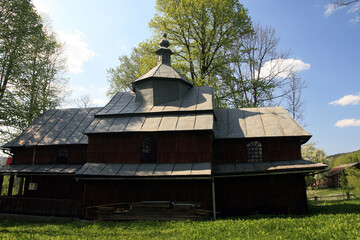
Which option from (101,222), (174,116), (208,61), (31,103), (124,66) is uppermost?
(124,66)

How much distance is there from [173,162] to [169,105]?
12.6 feet

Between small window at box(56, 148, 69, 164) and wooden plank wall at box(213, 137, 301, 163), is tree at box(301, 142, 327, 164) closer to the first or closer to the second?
wooden plank wall at box(213, 137, 301, 163)

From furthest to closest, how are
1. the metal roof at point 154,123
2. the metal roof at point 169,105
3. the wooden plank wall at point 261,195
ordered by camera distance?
1. the metal roof at point 169,105
2. the metal roof at point 154,123
3. the wooden plank wall at point 261,195

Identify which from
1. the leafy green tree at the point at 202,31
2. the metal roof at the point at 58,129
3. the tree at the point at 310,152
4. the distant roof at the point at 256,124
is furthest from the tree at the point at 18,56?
the tree at the point at 310,152

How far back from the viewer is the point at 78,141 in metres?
16.9

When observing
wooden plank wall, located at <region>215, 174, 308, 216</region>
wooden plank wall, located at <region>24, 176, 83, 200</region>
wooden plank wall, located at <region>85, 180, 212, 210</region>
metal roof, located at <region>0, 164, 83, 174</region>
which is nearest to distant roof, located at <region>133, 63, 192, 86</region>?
wooden plank wall, located at <region>85, 180, 212, 210</region>

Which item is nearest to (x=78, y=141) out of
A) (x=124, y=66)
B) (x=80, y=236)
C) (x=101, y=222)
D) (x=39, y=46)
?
(x=101, y=222)

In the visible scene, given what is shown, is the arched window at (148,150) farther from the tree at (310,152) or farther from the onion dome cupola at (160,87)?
the tree at (310,152)

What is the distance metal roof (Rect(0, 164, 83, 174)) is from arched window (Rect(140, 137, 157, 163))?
470cm

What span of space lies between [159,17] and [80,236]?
19291 mm

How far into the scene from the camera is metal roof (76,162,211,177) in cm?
1262

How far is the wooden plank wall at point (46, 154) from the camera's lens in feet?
55.4

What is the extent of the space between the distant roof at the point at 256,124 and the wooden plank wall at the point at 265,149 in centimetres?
36

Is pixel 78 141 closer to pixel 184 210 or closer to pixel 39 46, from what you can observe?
pixel 184 210
